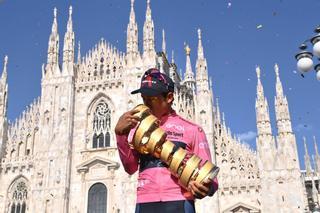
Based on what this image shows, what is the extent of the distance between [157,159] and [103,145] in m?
21.3

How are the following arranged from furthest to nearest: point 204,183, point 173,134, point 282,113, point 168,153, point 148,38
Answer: point 148,38 < point 282,113 < point 173,134 < point 168,153 < point 204,183

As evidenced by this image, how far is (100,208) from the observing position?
2289 centimetres

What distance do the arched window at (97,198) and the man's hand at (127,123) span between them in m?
20.2

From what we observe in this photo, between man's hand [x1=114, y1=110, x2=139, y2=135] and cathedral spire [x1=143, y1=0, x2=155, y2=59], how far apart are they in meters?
21.9

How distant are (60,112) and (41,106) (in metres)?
1.24

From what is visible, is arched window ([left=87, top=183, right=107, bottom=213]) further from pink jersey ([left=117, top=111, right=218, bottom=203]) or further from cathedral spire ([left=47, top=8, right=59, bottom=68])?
pink jersey ([left=117, top=111, right=218, bottom=203])

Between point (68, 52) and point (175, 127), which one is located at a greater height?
point (68, 52)

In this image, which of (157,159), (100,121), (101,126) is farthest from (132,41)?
(157,159)

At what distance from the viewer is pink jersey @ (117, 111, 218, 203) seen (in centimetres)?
309

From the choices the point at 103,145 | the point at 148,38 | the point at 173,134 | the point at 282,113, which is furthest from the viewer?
the point at 148,38

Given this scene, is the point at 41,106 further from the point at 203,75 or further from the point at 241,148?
the point at 241,148

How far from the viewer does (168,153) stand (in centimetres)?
300

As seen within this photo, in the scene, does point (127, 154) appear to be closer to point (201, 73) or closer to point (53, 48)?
point (201, 73)

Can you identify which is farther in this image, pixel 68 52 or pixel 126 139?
pixel 68 52
